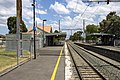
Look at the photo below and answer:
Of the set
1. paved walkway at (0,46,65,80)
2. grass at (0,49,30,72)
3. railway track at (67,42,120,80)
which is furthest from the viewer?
grass at (0,49,30,72)

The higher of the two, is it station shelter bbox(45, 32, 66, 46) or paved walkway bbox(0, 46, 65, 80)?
station shelter bbox(45, 32, 66, 46)

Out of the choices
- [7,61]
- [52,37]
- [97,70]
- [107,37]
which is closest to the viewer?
[97,70]

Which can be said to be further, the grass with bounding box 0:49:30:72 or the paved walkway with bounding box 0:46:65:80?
the grass with bounding box 0:49:30:72

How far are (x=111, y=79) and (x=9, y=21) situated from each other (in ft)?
344

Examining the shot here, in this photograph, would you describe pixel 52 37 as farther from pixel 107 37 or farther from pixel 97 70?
pixel 97 70

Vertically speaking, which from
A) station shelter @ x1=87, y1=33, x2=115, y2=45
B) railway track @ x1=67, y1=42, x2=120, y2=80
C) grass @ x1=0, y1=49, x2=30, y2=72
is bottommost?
railway track @ x1=67, y1=42, x2=120, y2=80

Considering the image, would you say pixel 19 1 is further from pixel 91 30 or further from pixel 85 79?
pixel 91 30

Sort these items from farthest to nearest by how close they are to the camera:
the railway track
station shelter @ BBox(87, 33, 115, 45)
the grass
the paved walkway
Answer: station shelter @ BBox(87, 33, 115, 45)
the grass
the railway track
the paved walkway

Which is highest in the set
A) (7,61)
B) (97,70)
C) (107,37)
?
(107,37)

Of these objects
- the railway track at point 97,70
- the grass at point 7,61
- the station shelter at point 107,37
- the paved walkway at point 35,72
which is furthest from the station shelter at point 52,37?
the paved walkway at point 35,72

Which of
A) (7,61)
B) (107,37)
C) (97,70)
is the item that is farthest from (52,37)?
(97,70)

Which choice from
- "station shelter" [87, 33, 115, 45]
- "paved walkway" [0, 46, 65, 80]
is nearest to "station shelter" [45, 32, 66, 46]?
"station shelter" [87, 33, 115, 45]

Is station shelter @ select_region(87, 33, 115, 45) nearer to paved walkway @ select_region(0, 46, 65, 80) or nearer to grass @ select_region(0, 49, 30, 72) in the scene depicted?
grass @ select_region(0, 49, 30, 72)

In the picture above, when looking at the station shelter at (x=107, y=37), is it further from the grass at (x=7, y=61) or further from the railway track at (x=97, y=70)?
the railway track at (x=97, y=70)
